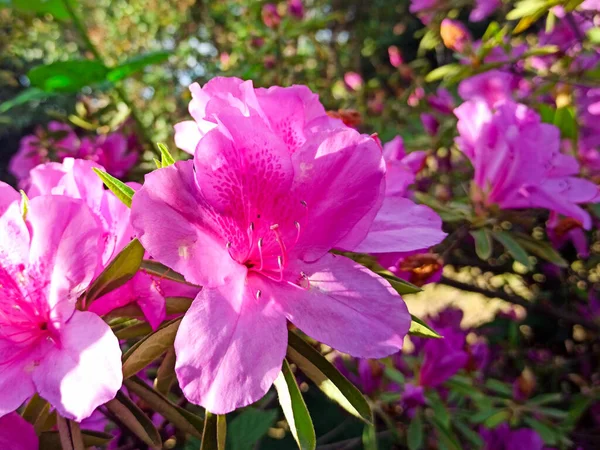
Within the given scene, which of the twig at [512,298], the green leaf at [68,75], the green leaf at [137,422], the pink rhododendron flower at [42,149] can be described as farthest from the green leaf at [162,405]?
the pink rhododendron flower at [42,149]

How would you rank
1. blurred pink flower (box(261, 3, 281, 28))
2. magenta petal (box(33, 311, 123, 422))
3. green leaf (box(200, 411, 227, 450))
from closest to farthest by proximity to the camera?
magenta petal (box(33, 311, 123, 422))
green leaf (box(200, 411, 227, 450))
blurred pink flower (box(261, 3, 281, 28))

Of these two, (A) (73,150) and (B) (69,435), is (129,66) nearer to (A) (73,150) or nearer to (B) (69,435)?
(A) (73,150)

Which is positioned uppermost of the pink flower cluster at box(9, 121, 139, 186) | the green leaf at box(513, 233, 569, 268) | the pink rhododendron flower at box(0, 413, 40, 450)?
the pink rhododendron flower at box(0, 413, 40, 450)

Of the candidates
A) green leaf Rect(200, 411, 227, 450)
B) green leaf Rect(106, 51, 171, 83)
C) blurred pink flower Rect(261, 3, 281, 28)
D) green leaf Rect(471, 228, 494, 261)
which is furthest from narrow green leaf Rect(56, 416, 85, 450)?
blurred pink flower Rect(261, 3, 281, 28)

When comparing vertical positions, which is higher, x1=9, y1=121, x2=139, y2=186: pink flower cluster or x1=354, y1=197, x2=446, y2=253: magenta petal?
x1=354, y1=197, x2=446, y2=253: magenta petal

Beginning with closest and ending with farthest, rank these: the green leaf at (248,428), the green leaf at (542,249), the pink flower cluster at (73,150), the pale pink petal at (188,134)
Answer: the pale pink petal at (188,134)
the green leaf at (248,428)
the green leaf at (542,249)
the pink flower cluster at (73,150)

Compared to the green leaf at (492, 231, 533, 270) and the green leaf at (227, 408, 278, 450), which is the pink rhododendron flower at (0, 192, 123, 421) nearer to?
the green leaf at (227, 408, 278, 450)

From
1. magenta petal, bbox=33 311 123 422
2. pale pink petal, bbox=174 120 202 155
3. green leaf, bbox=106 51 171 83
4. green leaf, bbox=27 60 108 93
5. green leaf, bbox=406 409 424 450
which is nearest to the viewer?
magenta petal, bbox=33 311 123 422

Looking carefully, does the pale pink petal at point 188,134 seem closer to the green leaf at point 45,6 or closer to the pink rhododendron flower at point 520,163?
the pink rhododendron flower at point 520,163
